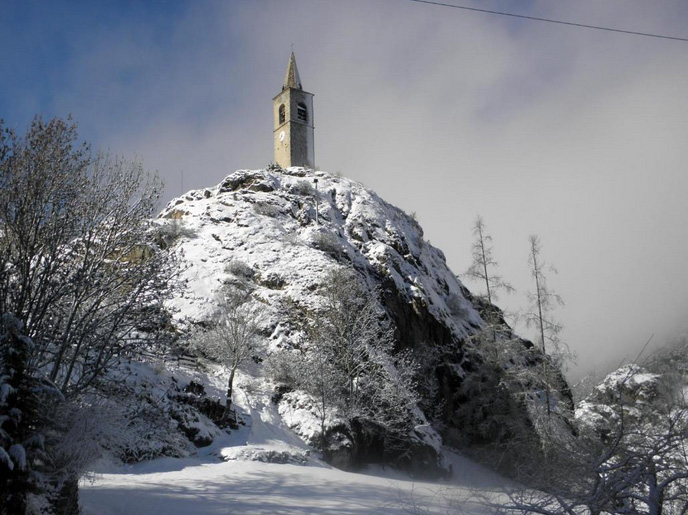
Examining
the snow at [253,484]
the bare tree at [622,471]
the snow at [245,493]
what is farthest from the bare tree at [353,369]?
the bare tree at [622,471]

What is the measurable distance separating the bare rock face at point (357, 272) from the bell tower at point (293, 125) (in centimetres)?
1312

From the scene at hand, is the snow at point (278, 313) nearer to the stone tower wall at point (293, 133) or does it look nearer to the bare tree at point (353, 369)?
the bare tree at point (353, 369)

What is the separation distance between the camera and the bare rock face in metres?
26.4

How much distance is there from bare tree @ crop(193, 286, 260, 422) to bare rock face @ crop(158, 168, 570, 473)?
7.18 ft

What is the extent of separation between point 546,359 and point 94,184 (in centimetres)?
2035

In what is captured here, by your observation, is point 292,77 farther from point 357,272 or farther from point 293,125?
point 357,272

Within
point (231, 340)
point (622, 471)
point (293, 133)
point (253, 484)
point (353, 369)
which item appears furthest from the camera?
point (293, 133)

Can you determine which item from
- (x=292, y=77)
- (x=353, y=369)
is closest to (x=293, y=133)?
(x=292, y=77)

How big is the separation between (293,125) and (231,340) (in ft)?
128

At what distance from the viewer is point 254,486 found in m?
13.8

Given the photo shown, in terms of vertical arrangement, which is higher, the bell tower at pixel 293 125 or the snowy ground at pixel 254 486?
the bell tower at pixel 293 125

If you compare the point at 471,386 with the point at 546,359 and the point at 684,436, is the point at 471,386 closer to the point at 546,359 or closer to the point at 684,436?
the point at 546,359

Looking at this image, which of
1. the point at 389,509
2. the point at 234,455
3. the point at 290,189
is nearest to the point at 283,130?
the point at 290,189

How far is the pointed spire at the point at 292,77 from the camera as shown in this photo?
59531 mm
